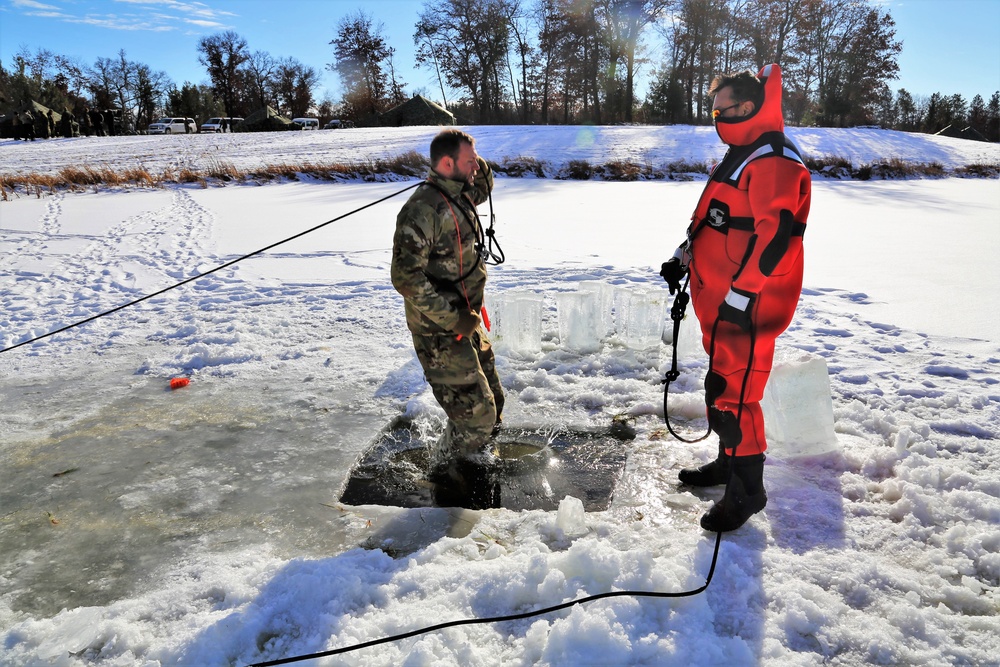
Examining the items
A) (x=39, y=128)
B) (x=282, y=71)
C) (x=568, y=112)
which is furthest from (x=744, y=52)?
(x=39, y=128)

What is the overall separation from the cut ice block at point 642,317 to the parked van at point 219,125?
132 feet

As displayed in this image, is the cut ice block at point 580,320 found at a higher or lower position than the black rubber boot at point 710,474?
higher

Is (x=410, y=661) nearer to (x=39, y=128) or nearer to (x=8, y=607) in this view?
(x=8, y=607)

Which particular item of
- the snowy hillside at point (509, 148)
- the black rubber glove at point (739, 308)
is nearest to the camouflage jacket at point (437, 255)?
the black rubber glove at point (739, 308)

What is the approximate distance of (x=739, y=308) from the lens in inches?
106

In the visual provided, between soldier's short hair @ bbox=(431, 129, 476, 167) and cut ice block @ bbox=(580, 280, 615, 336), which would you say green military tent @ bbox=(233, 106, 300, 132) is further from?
soldier's short hair @ bbox=(431, 129, 476, 167)

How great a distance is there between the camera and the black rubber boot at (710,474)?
3258 millimetres

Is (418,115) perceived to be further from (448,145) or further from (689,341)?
(448,145)

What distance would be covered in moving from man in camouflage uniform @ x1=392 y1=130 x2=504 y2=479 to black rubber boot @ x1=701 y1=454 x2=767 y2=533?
3.98 feet

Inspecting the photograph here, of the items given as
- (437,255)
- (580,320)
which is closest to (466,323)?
(437,255)

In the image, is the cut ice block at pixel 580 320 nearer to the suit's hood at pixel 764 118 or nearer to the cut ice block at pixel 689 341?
the cut ice block at pixel 689 341

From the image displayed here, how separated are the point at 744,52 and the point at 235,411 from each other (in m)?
41.7

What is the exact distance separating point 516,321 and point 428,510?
2109mm

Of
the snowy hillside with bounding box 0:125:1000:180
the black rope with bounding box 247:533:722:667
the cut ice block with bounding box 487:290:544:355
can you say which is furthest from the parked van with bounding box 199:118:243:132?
the black rope with bounding box 247:533:722:667
